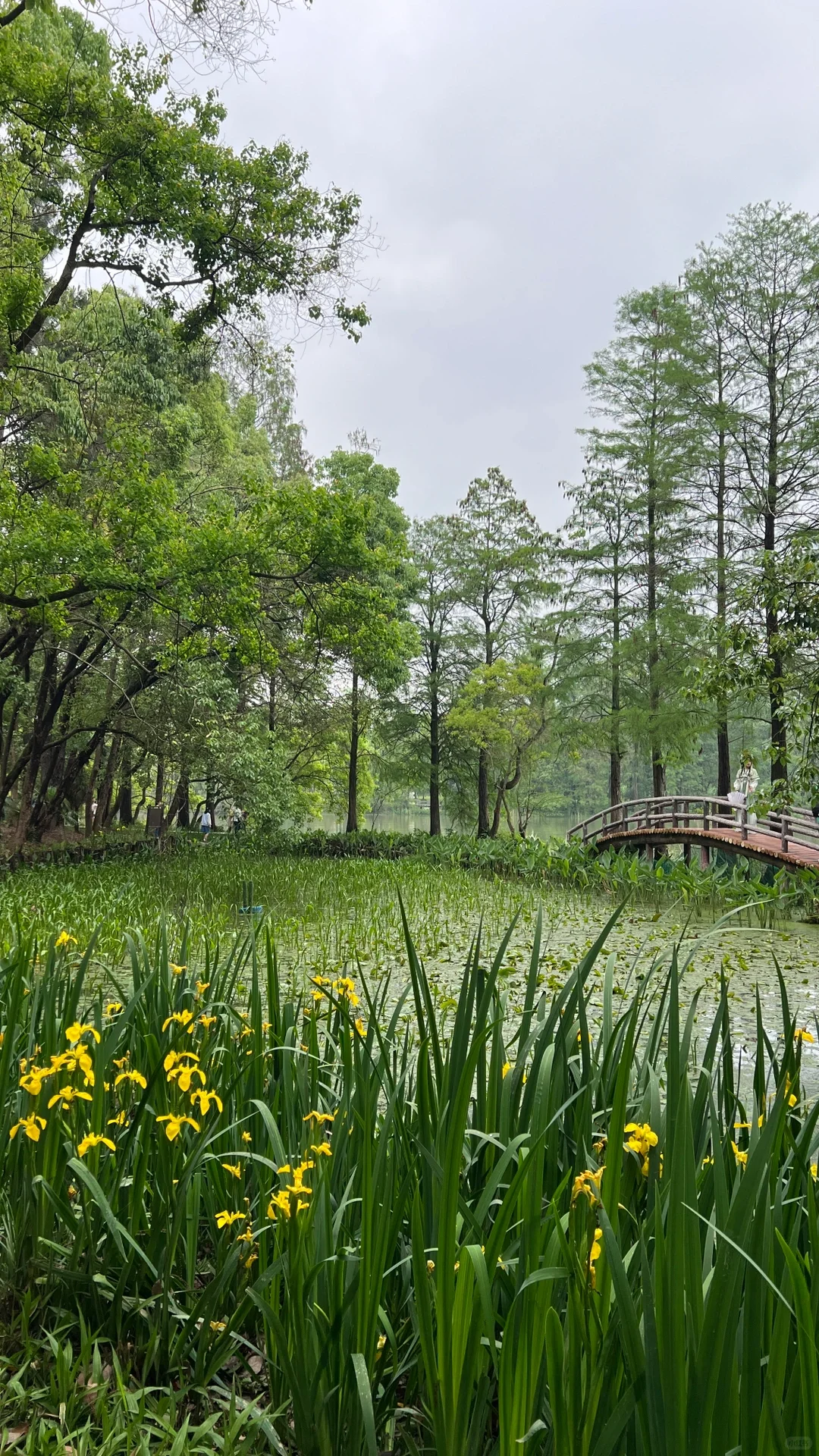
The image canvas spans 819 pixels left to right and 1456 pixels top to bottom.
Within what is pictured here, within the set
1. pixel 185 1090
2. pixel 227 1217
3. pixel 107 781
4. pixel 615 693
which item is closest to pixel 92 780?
pixel 107 781

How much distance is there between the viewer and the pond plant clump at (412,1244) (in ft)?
3.11

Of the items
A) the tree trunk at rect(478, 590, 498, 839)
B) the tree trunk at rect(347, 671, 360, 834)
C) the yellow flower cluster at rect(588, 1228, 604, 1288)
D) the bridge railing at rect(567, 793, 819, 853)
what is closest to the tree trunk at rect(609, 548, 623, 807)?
the bridge railing at rect(567, 793, 819, 853)

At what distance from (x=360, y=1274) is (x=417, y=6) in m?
7.17

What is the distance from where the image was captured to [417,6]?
216 inches

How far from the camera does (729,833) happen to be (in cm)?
1326

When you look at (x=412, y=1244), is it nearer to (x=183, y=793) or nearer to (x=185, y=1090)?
(x=185, y=1090)

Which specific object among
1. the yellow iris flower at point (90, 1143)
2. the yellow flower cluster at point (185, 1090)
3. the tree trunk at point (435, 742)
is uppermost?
the tree trunk at point (435, 742)

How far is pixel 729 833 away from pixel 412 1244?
13.1 m

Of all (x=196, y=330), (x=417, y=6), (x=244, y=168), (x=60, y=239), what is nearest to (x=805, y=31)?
(x=417, y=6)

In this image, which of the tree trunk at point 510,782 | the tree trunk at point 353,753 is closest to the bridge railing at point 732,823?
the tree trunk at point 510,782

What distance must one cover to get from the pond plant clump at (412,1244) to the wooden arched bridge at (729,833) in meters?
6.41

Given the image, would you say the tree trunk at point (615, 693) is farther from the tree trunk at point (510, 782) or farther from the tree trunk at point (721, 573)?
the tree trunk at point (510, 782)

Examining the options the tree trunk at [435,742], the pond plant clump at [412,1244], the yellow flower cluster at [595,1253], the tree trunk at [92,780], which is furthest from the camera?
the tree trunk at [435,742]

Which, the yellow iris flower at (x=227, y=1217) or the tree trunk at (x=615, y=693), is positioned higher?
the tree trunk at (x=615, y=693)
